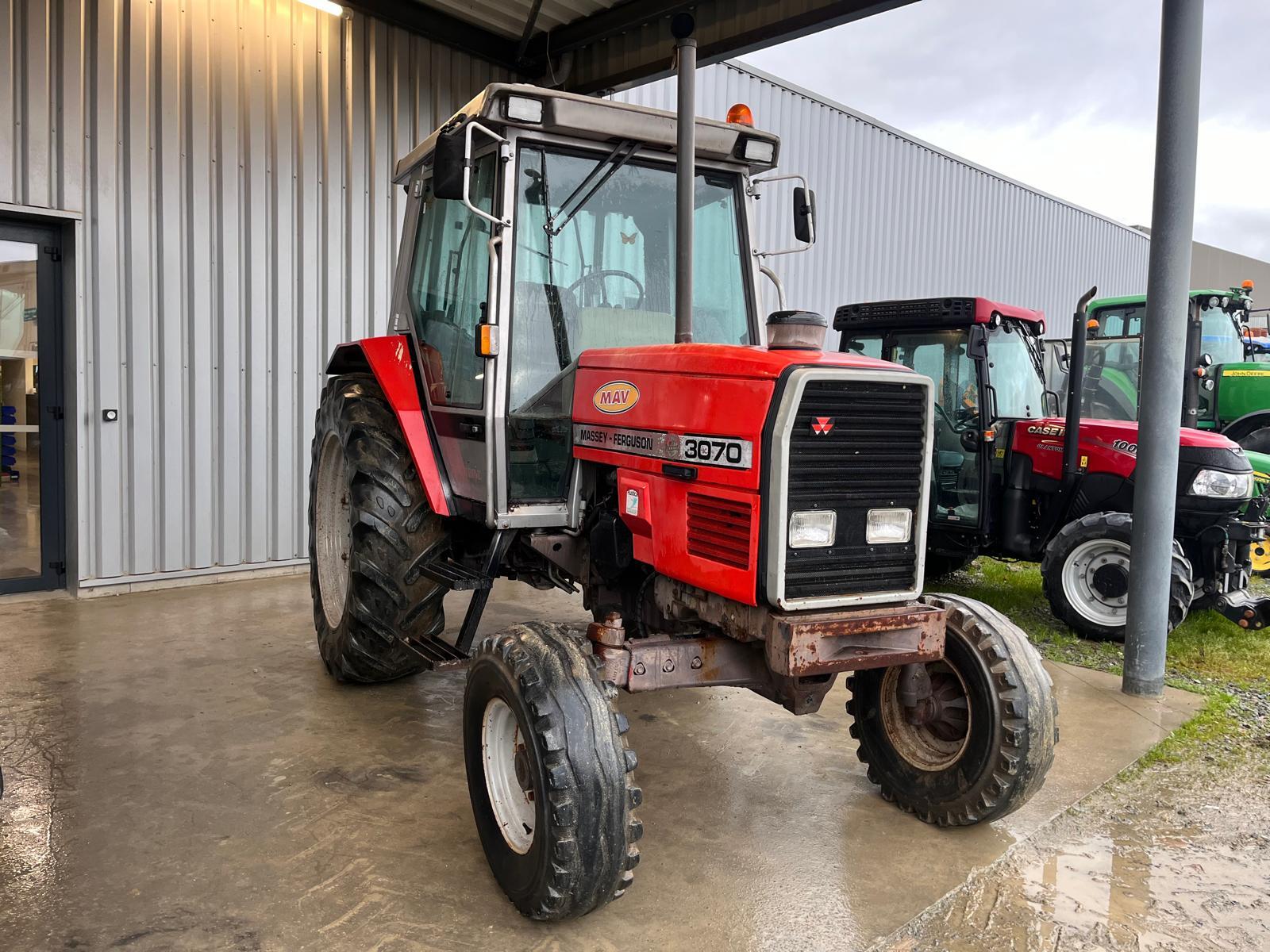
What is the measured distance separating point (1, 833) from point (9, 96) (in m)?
4.22

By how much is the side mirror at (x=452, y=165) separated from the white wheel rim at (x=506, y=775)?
156 centimetres

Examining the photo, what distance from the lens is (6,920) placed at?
2.37 meters

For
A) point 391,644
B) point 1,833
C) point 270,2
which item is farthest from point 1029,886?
point 270,2

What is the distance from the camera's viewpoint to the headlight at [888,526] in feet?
8.59

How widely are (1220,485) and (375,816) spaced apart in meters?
4.79

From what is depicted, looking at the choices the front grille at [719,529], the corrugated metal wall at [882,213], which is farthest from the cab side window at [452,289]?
the corrugated metal wall at [882,213]

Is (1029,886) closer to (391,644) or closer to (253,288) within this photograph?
(391,644)

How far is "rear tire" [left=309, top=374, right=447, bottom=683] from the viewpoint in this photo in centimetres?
372

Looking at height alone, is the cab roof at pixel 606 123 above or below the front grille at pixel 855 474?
above

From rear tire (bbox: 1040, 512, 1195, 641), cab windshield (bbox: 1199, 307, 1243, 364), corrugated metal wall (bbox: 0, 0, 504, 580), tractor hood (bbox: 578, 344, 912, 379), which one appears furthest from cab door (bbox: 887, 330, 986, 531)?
cab windshield (bbox: 1199, 307, 1243, 364)

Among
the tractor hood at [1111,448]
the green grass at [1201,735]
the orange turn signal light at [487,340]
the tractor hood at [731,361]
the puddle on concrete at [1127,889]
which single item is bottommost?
the puddle on concrete at [1127,889]

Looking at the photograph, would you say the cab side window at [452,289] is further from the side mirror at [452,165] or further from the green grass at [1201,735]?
A: the green grass at [1201,735]

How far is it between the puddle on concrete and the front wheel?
0.80 ft

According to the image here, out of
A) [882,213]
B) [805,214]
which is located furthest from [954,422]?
[882,213]
